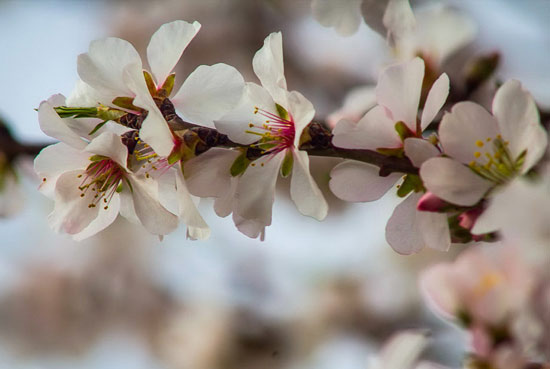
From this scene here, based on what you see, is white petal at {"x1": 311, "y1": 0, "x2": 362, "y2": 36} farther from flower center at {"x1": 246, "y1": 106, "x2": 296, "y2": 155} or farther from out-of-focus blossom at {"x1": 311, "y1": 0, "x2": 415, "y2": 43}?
flower center at {"x1": 246, "y1": 106, "x2": 296, "y2": 155}

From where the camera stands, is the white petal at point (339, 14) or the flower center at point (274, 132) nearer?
the flower center at point (274, 132)

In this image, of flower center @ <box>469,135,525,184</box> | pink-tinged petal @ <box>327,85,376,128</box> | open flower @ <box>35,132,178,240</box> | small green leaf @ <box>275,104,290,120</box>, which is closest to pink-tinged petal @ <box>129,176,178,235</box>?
open flower @ <box>35,132,178,240</box>

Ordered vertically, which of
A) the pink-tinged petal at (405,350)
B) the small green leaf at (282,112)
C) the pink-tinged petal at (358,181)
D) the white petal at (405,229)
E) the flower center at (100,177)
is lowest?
the pink-tinged petal at (405,350)

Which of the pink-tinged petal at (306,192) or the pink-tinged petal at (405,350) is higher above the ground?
the pink-tinged petal at (306,192)

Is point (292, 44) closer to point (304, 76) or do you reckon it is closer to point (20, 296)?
point (304, 76)

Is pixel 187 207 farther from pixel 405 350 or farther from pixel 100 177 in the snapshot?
pixel 405 350

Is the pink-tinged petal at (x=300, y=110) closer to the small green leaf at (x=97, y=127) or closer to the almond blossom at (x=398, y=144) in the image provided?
the almond blossom at (x=398, y=144)

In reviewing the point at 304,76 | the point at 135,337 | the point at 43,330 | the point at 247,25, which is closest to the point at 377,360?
the point at 304,76

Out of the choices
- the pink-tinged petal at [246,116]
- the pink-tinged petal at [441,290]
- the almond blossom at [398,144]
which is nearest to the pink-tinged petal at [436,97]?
the almond blossom at [398,144]
